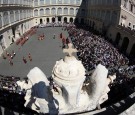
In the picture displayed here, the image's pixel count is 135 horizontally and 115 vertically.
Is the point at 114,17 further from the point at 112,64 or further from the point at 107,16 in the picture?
Answer: the point at 112,64

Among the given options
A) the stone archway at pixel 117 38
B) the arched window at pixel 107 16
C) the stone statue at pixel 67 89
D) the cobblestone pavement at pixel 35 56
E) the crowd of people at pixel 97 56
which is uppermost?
the stone statue at pixel 67 89

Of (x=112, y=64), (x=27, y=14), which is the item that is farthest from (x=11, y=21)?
(x=112, y=64)

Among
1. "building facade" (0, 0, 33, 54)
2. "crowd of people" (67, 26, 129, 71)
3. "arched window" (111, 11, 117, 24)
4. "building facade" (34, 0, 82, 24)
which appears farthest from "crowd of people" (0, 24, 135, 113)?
"building facade" (34, 0, 82, 24)

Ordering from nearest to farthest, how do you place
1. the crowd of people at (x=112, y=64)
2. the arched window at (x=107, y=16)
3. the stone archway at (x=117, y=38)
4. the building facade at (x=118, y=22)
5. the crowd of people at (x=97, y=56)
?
1. the crowd of people at (x=112, y=64)
2. the crowd of people at (x=97, y=56)
3. the building facade at (x=118, y=22)
4. the stone archway at (x=117, y=38)
5. the arched window at (x=107, y=16)

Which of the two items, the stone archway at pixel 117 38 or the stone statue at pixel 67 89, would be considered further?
the stone archway at pixel 117 38

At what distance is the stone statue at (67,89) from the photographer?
8.42 m

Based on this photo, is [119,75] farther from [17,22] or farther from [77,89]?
[17,22]

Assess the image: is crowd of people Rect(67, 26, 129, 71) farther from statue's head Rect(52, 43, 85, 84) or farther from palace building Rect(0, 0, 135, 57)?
statue's head Rect(52, 43, 85, 84)

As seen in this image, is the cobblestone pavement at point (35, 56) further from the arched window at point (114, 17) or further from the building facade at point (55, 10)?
the building facade at point (55, 10)

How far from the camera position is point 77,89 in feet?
27.9

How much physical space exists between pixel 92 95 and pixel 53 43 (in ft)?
135

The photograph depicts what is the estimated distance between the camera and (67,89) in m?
8.40

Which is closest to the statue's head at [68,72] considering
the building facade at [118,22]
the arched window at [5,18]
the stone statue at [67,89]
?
the stone statue at [67,89]

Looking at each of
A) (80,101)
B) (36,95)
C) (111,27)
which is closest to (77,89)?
(80,101)
